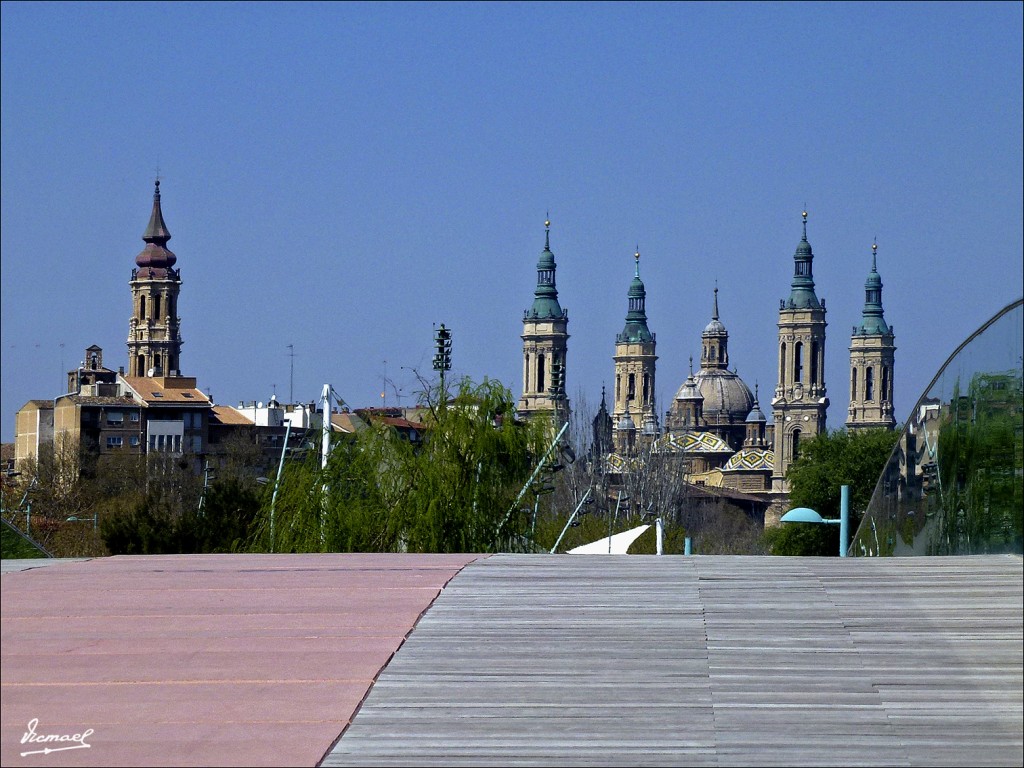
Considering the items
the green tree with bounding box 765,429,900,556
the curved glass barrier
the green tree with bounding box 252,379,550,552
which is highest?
the curved glass barrier

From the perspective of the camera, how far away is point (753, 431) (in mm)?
180250

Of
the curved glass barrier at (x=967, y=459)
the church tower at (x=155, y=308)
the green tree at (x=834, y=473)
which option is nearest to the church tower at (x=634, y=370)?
the church tower at (x=155, y=308)

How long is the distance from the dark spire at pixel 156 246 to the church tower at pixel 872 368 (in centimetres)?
7106

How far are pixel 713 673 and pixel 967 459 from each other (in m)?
1.90

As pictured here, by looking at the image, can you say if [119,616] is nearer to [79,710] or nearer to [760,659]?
[79,710]

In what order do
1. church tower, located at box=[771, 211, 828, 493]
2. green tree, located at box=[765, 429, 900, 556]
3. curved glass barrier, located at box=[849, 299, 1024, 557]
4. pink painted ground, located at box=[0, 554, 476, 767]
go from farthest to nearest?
church tower, located at box=[771, 211, 828, 493] → green tree, located at box=[765, 429, 900, 556] → curved glass barrier, located at box=[849, 299, 1024, 557] → pink painted ground, located at box=[0, 554, 476, 767]

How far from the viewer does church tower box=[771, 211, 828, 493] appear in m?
164

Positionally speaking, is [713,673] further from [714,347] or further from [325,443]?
[714,347]

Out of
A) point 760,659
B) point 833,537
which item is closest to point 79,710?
point 760,659

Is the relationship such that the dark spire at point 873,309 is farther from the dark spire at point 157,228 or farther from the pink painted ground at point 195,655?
the pink painted ground at point 195,655

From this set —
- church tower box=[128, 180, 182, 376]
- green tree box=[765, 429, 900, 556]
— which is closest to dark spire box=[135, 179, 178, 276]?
church tower box=[128, 180, 182, 376]

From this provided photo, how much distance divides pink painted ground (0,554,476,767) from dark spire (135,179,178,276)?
16716 centimetres

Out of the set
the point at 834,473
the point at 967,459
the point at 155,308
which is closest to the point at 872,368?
the point at 155,308

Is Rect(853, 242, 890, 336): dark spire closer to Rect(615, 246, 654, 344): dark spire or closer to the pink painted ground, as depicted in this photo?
Rect(615, 246, 654, 344): dark spire
